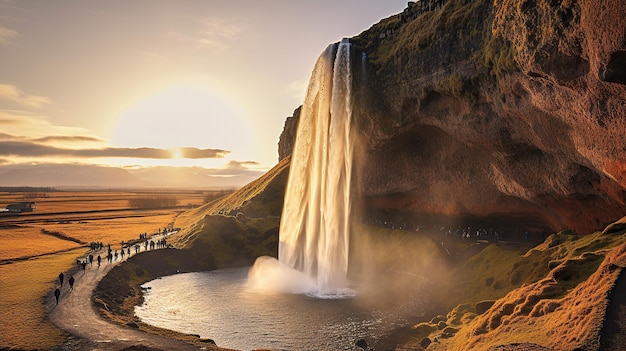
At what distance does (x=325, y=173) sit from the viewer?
2491 inches

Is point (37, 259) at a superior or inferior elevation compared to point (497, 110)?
inferior

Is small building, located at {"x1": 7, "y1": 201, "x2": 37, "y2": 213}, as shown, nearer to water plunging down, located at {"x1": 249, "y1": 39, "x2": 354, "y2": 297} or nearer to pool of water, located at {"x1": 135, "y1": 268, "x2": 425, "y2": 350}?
water plunging down, located at {"x1": 249, "y1": 39, "x2": 354, "y2": 297}

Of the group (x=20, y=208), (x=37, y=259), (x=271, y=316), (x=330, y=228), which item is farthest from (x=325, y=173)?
(x=20, y=208)

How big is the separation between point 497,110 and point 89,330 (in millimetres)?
43557

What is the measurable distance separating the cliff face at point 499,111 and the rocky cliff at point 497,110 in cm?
12

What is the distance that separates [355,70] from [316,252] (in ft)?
99.9

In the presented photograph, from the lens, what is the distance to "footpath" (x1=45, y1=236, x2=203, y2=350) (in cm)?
2870

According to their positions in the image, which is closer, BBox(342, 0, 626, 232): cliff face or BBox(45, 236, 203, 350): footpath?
BBox(342, 0, 626, 232): cliff face

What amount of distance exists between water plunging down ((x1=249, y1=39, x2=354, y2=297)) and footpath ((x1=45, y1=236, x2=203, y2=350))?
22.1m

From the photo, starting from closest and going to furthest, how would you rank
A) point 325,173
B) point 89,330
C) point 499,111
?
1. point 89,330
2. point 499,111
3. point 325,173

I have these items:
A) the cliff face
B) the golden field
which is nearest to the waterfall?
the cliff face

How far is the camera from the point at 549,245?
40.3 m

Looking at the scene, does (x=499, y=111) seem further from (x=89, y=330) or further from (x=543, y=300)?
(x=89, y=330)

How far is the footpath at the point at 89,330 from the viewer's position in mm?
28703
